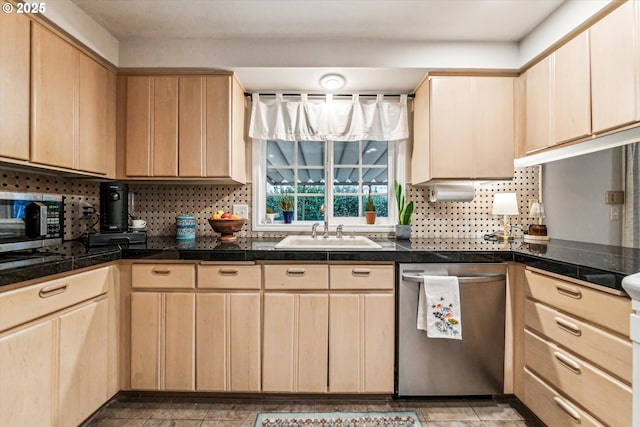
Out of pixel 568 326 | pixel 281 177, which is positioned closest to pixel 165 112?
pixel 281 177

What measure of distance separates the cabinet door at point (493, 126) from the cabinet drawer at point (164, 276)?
80.8 inches

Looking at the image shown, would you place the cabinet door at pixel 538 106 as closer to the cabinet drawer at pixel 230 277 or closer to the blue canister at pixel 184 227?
Result: the cabinet drawer at pixel 230 277

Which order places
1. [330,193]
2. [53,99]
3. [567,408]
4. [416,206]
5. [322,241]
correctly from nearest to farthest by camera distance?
[567,408] → [53,99] → [322,241] → [416,206] → [330,193]

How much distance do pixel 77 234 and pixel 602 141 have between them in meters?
3.46

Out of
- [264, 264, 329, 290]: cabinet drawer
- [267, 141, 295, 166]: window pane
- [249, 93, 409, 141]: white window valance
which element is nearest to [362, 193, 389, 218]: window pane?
[249, 93, 409, 141]: white window valance

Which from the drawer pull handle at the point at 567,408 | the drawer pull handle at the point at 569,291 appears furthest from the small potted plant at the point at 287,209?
the drawer pull handle at the point at 567,408

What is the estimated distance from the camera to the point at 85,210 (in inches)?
87.4

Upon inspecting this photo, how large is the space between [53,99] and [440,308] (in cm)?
250

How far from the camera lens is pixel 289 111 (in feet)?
8.25

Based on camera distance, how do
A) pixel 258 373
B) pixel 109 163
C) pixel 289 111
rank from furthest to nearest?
pixel 289 111 < pixel 109 163 < pixel 258 373

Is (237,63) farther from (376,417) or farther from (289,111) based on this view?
(376,417)

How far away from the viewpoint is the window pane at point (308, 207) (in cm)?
276

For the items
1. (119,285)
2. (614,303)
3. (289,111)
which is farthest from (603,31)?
(119,285)

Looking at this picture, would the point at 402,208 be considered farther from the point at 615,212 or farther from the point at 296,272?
the point at 615,212
